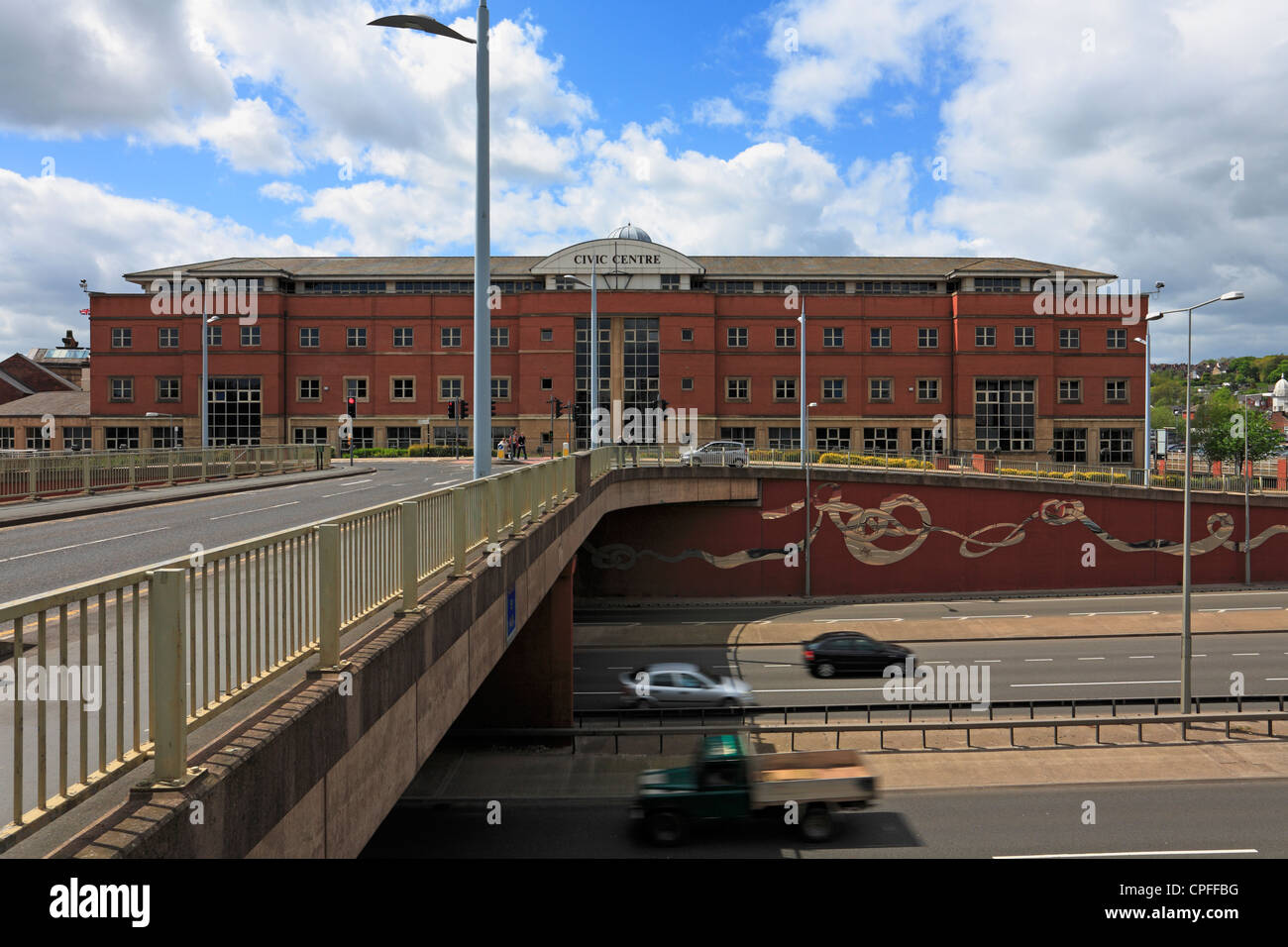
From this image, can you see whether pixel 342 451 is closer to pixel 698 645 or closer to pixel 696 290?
pixel 696 290

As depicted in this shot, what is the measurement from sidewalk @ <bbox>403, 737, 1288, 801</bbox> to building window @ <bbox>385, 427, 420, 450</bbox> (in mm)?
44243

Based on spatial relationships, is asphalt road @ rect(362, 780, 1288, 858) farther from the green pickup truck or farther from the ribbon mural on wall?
the ribbon mural on wall

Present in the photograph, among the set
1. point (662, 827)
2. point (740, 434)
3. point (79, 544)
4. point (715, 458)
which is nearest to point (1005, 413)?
point (740, 434)

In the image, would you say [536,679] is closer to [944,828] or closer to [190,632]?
[944,828]

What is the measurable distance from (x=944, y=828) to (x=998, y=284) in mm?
54726

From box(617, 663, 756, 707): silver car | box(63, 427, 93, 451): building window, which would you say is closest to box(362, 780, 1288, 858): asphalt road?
box(617, 663, 756, 707): silver car

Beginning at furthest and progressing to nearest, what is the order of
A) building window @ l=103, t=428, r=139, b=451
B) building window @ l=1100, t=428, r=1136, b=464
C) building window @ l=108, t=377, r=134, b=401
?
building window @ l=108, t=377, r=134, b=401, building window @ l=103, t=428, r=139, b=451, building window @ l=1100, t=428, r=1136, b=464

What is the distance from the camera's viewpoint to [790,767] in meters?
15.7

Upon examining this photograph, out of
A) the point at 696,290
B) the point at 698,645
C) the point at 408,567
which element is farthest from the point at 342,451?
the point at 408,567

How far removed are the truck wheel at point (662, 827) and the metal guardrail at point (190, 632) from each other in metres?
6.85

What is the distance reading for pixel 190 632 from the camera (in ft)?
13.8

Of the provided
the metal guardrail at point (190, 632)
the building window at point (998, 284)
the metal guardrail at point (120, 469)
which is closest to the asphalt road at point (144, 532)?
the metal guardrail at point (190, 632)

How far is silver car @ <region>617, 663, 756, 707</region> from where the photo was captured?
75.3ft

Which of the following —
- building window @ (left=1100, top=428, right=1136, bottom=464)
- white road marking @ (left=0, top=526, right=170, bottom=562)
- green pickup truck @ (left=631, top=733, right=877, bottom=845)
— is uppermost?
building window @ (left=1100, top=428, right=1136, bottom=464)
